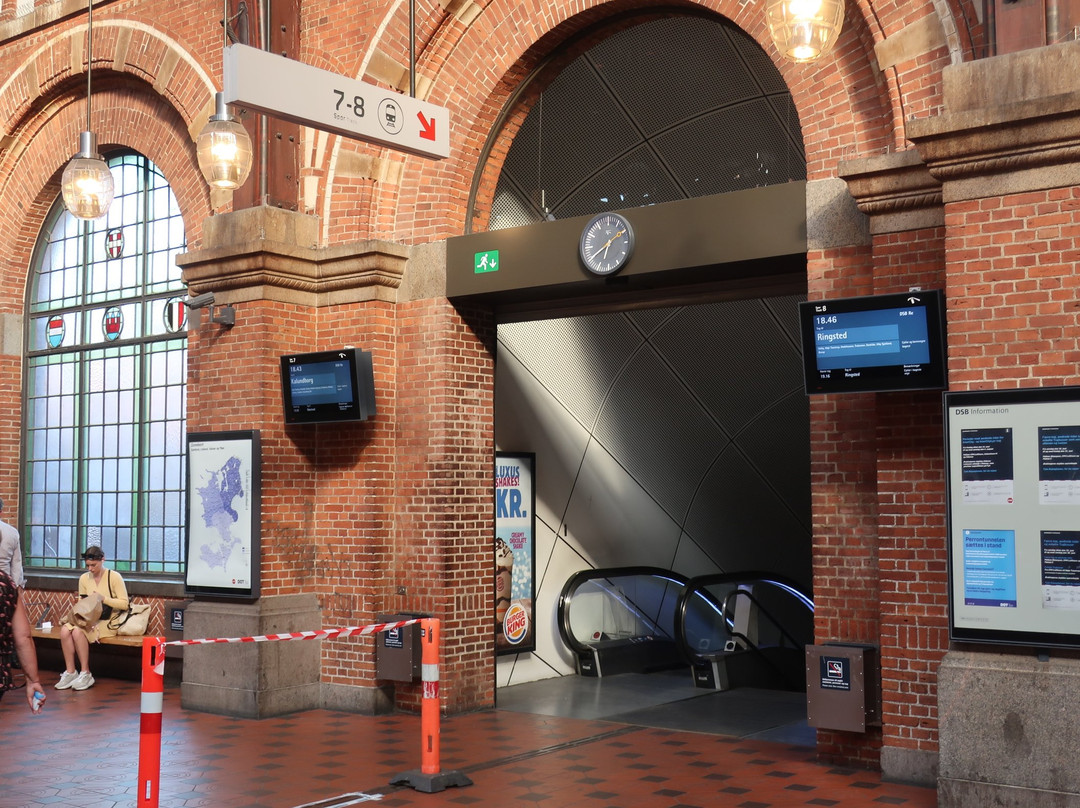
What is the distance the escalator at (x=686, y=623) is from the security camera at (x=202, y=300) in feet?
15.8

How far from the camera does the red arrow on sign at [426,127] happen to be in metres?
8.10

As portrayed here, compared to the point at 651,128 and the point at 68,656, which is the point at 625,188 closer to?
the point at 651,128

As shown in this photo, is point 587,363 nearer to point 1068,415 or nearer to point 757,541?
point 757,541

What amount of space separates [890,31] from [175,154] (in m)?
7.68

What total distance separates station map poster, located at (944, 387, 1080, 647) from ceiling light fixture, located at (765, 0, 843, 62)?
2.18 metres

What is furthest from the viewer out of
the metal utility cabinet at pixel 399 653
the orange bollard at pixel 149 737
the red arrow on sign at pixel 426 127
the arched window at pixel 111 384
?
the arched window at pixel 111 384

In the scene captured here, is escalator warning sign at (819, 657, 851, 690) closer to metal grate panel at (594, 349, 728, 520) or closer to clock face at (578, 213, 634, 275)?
clock face at (578, 213, 634, 275)

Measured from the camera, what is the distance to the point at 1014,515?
22.7 ft

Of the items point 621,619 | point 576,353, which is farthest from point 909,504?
point 621,619

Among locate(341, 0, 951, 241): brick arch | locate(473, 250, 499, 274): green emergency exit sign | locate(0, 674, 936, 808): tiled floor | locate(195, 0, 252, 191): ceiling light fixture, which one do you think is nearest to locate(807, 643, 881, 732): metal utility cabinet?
locate(0, 674, 936, 808): tiled floor

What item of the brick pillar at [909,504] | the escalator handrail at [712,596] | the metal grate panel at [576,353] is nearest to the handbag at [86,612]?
the metal grate panel at [576,353]

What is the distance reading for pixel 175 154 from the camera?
A: 500 inches

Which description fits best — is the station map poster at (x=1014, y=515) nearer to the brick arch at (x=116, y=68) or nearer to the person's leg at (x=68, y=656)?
the brick arch at (x=116, y=68)

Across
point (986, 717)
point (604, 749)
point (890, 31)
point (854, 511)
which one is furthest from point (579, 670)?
point (890, 31)
